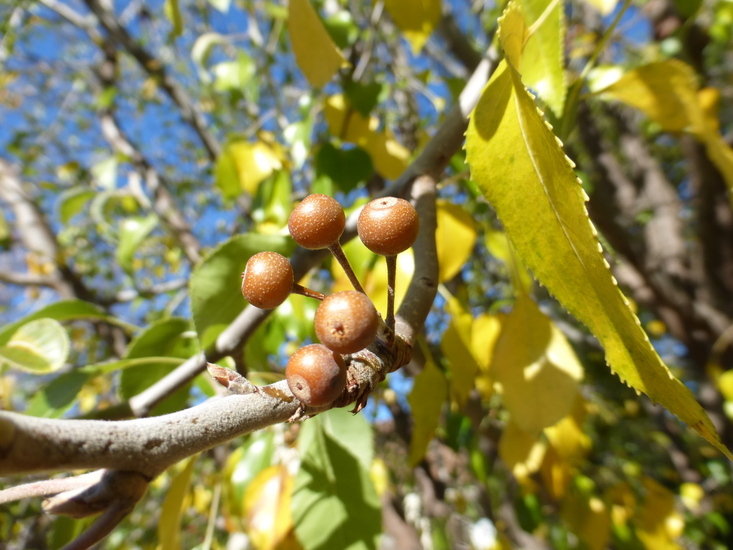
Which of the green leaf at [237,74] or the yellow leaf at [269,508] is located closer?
the yellow leaf at [269,508]

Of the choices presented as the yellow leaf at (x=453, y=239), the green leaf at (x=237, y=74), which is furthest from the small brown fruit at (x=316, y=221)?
the green leaf at (x=237, y=74)

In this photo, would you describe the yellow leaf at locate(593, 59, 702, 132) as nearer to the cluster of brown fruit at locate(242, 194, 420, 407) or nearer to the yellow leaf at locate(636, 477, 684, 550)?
the cluster of brown fruit at locate(242, 194, 420, 407)

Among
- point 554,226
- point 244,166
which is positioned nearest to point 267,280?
point 554,226

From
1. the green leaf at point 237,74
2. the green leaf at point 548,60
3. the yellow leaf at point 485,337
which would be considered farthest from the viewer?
the green leaf at point 237,74

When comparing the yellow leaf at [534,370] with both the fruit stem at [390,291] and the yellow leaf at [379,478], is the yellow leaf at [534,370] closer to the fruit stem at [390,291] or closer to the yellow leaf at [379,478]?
the fruit stem at [390,291]

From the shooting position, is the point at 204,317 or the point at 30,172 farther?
the point at 30,172

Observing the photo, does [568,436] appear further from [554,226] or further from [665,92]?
[554,226]

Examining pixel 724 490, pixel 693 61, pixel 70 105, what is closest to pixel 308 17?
pixel 693 61

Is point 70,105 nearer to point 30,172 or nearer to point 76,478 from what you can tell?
point 30,172
